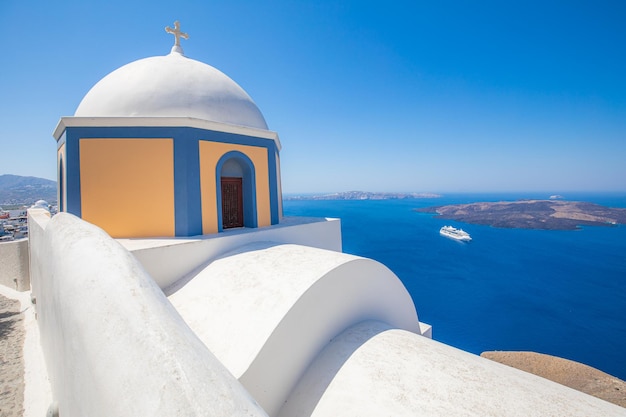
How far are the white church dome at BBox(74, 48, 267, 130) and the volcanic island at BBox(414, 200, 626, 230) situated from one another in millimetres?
67911

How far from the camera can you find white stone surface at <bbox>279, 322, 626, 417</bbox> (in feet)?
8.22

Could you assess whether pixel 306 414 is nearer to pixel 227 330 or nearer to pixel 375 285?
pixel 227 330

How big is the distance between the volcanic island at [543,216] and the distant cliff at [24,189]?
13270 cm

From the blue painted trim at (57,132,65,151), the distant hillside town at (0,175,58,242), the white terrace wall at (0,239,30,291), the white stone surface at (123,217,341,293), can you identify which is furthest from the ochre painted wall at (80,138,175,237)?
the distant hillside town at (0,175,58,242)

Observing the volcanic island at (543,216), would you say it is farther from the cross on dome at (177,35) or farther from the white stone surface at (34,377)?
the white stone surface at (34,377)

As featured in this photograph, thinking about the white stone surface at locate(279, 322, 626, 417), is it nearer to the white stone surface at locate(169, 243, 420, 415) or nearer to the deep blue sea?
the white stone surface at locate(169, 243, 420, 415)

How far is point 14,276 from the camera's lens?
1077 centimetres

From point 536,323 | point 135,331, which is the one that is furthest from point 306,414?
point 536,323

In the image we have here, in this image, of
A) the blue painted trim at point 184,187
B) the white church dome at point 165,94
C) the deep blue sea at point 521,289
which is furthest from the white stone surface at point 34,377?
the deep blue sea at point 521,289

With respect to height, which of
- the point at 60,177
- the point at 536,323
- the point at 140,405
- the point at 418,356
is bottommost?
the point at 536,323

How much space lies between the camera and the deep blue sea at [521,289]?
18.0 m

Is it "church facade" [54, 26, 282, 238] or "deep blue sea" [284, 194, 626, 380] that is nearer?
"church facade" [54, 26, 282, 238]

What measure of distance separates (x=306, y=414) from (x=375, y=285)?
6.71ft

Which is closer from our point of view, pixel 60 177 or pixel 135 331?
pixel 135 331
